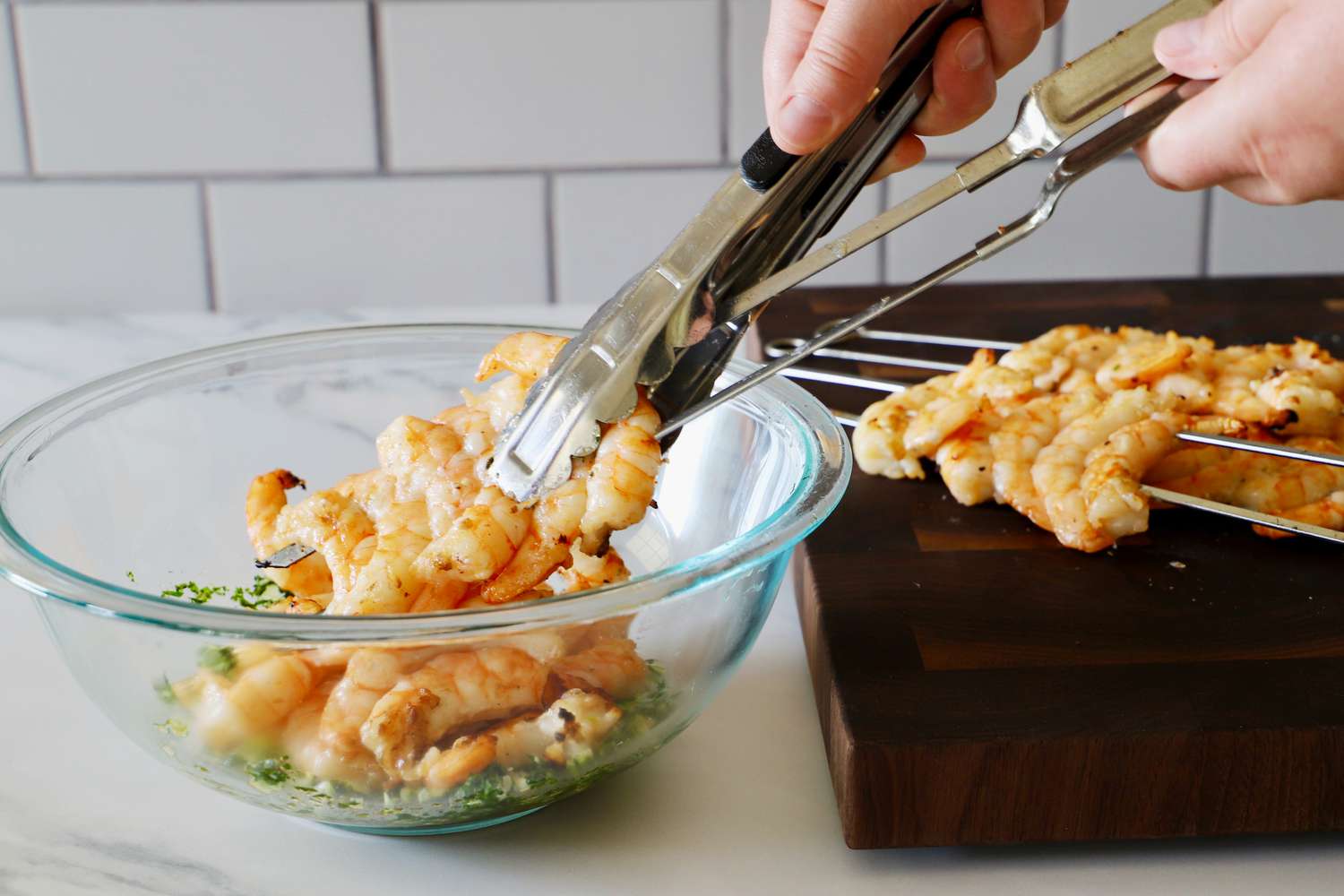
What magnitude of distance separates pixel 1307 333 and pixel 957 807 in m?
0.92

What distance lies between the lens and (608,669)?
2.44 ft

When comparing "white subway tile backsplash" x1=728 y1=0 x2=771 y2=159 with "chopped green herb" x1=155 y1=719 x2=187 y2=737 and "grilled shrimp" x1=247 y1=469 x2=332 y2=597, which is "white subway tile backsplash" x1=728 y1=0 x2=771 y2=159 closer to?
"grilled shrimp" x1=247 y1=469 x2=332 y2=597

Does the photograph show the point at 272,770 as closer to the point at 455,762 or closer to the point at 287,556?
the point at 455,762

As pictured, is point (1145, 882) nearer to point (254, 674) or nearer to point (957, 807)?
point (957, 807)

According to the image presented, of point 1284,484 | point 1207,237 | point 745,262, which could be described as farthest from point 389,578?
point 1207,237

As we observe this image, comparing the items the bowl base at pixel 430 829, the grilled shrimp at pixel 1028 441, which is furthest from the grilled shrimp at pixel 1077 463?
the bowl base at pixel 430 829

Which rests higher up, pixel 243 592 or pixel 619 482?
pixel 619 482

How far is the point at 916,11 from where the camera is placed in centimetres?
88

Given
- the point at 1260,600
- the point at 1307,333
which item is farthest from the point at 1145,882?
the point at 1307,333

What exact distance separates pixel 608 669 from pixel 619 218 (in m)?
1.48

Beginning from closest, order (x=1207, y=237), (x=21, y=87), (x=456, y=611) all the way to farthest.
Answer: (x=456, y=611), (x=21, y=87), (x=1207, y=237)

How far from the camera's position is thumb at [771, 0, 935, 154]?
82 cm

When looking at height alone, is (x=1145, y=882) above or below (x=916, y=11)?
below

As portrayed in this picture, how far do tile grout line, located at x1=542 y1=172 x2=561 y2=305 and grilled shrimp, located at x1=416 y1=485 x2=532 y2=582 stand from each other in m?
1.37
